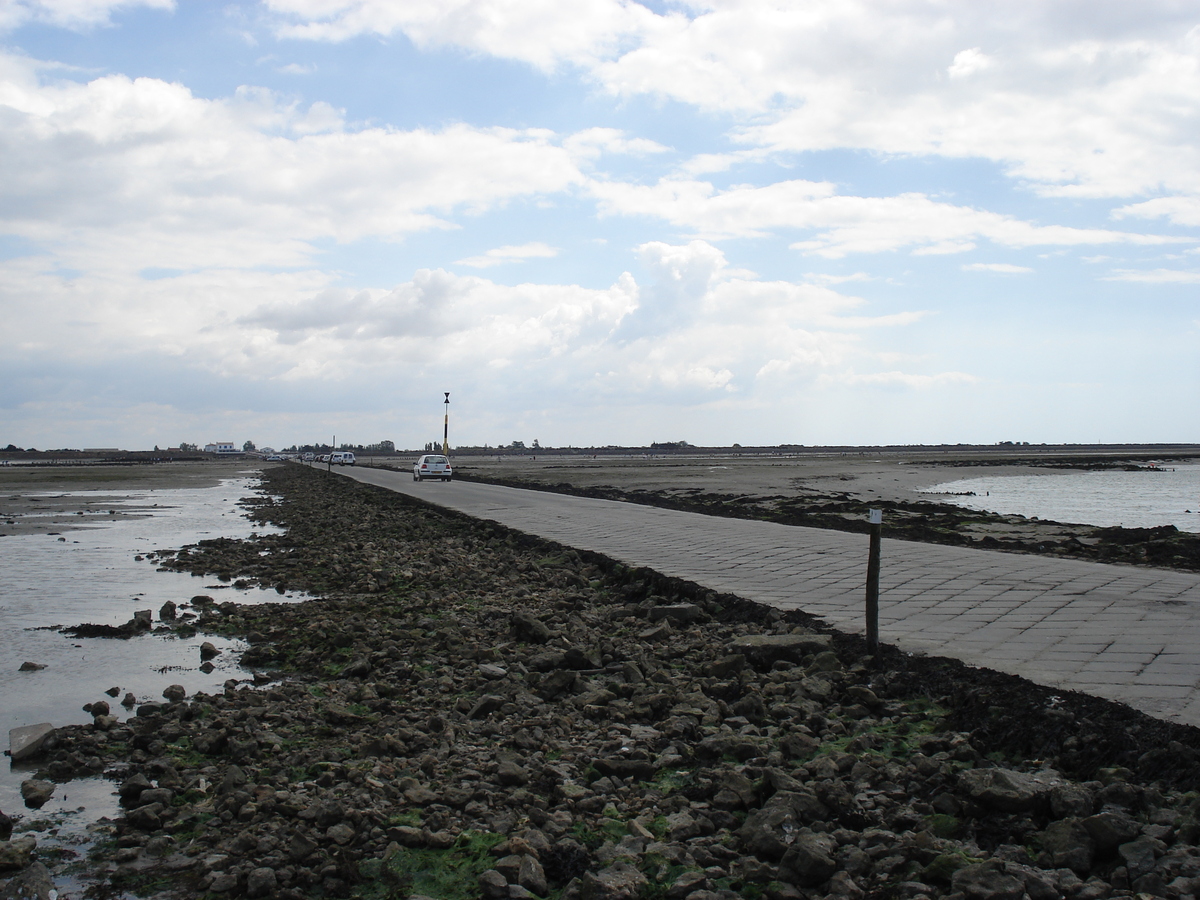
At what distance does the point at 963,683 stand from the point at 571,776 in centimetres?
268

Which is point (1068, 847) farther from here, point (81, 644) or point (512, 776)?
point (81, 644)

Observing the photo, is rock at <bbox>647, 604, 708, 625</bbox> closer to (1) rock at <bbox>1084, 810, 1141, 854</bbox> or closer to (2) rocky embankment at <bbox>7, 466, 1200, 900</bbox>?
(2) rocky embankment at <bbox>7, 466, 1200, 900</bbox>

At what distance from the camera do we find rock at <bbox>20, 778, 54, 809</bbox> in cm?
484

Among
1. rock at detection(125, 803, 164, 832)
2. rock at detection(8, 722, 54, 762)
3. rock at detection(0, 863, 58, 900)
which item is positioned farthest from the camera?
rock at detection(8, 722, 54, 762)

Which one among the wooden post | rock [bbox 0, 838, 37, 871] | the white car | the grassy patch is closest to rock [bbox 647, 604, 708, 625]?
the wooden post

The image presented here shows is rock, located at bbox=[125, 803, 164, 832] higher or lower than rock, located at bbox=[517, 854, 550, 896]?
lower

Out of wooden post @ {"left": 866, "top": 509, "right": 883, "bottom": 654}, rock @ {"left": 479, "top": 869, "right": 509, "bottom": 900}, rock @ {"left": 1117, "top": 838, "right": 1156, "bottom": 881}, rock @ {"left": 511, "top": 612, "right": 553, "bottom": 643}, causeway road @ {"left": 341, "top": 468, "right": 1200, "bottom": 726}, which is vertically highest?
wooden post @ {"left": 866, "top": 509, "right": 883, "bottom": 654}

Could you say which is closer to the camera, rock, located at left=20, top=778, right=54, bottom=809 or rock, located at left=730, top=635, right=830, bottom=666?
rock, located at left=20, top=778, right=54, bottom=809

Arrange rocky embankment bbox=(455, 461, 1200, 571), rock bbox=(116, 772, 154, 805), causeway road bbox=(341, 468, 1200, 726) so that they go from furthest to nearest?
rocky embankment bbox=(455, 461, 1200, 571) < causeway road bbox=(341, 468, 1200, 726) < rock bbox=(116, 772, 154, 805)

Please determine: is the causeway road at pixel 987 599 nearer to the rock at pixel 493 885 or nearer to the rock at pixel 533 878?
the rock at pixel 533 878

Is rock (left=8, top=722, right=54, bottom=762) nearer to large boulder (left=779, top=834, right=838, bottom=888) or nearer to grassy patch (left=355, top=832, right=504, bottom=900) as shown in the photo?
grassy patch (left=355, top=832, right=504, bottom=900)

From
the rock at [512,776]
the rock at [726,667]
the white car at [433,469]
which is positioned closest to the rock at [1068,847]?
the rock at [512,776]

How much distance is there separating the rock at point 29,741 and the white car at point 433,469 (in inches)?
1620

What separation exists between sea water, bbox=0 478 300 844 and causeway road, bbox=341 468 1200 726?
5.49 metres
